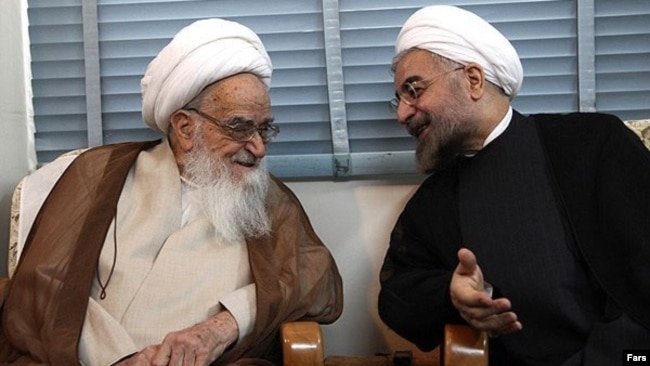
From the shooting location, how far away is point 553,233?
2.11 meters

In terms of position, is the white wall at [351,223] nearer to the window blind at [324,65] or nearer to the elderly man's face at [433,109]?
the window blind at [324,65]

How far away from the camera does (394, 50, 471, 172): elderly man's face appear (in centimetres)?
229

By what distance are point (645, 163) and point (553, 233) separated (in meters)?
0.30

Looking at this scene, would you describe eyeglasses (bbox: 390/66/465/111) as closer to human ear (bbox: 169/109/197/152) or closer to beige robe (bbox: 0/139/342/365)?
beige robe (bbox: 0/139/342/365)

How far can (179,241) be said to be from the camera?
2.21 metres

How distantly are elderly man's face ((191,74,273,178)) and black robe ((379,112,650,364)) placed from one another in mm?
505

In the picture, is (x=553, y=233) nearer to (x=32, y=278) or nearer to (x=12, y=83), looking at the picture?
(x=32, y=278)

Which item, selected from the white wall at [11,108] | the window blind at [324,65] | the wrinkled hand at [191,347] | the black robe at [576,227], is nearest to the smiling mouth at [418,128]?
the black robe at [576,227]

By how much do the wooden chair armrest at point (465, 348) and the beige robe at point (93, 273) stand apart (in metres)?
0.49

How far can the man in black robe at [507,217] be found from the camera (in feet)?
6.60

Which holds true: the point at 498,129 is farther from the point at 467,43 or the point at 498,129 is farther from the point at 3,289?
the point at 3,289

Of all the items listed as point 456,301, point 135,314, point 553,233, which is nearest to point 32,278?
point 135,314

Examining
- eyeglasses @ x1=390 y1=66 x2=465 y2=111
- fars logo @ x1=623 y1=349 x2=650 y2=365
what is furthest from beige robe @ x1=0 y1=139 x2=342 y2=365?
fars logo @ x1=623 y1=349 x2=650 y2=365

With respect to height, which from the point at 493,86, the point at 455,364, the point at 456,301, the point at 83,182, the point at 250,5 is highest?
the point at 250,5
